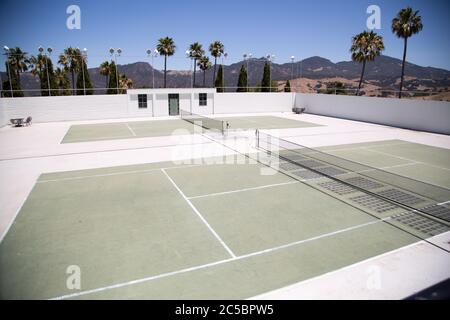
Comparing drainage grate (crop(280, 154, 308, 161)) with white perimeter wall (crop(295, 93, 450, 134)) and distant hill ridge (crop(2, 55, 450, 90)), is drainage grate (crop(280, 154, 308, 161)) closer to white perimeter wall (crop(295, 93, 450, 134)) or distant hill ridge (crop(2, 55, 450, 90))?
white perimeter wall (crop(295, 93, 450, 134))

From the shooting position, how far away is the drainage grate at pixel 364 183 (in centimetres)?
1199

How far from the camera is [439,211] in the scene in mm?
9773

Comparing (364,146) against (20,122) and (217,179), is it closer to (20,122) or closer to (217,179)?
(217,179)

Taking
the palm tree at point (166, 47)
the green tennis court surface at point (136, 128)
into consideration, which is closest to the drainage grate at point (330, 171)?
the green tennis court surface at point (136, 128)

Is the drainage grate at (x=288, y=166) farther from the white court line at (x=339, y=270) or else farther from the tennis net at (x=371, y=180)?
the white court line at (x=339, y=270)

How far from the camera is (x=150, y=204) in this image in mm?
10359

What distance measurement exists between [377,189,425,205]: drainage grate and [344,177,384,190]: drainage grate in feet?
1.85

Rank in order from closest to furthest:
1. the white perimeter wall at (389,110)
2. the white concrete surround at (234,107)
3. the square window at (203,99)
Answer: the white perimeter wall at (389,110), the white concrete surround at (234,107), the square window at (203,99)

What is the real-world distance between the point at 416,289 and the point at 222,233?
4462 millimetres

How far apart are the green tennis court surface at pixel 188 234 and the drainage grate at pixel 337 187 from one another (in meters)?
0.12

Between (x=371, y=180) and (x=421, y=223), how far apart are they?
392 cm
